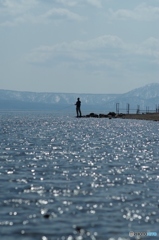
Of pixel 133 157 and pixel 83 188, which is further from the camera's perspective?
pixel 133 157

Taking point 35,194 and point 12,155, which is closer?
point 35,194

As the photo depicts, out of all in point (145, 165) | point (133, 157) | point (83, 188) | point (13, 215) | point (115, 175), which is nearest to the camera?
point (13, 215)

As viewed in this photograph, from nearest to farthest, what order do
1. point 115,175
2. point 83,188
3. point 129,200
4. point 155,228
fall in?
1. point 155,228
2. point 129,200
3. point 83,188
4. point 115,175

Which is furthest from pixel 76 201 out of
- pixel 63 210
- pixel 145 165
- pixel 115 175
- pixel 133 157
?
pixel 133 157

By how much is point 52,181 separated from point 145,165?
1306cm

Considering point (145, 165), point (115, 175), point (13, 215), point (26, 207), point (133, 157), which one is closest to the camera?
point (13, 215)

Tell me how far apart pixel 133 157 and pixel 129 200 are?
26347 millimetres

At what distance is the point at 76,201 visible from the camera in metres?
30.8

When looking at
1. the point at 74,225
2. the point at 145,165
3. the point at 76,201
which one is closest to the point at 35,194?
the point at 76,201

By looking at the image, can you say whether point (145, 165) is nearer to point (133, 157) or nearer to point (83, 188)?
point (133, 157)

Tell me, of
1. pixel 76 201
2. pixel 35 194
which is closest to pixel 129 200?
pixel 76 201

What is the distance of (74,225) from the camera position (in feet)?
83.8

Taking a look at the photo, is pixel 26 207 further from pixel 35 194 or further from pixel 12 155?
pixel 12 155

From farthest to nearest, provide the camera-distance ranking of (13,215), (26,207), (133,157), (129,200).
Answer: (133,157) → (129,200) → (26,207) → (13,215)
